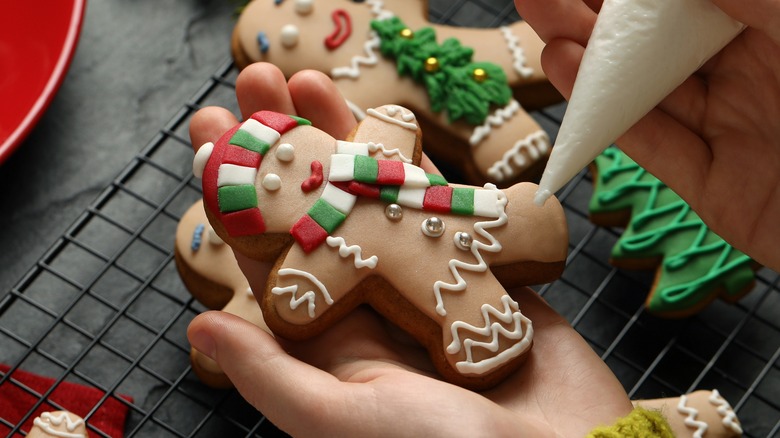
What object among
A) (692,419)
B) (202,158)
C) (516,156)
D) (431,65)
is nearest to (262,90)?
(202,158)

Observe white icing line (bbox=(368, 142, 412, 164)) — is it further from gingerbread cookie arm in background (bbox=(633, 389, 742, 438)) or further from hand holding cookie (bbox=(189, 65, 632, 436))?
gingerbread cookie arm in background (bbox=(633, 389, 742, 438))

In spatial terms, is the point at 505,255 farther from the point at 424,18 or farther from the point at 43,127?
the point at 43,127

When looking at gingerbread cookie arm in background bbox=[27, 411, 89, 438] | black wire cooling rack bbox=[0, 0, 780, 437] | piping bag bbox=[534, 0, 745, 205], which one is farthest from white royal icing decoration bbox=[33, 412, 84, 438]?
piping bag bbox=[534, 0, 745, 205]

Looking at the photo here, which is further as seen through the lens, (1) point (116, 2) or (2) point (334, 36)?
(1) point (116, 2)

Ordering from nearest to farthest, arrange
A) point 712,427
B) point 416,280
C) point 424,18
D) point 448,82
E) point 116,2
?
point 416,280 → point 712,427 → point 448,82 → point 424,18 → point 116,2

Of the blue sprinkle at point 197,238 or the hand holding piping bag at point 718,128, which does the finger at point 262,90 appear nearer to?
the blue sprinkle at point 197,238

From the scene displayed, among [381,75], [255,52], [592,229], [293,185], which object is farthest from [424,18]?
[293,185]
